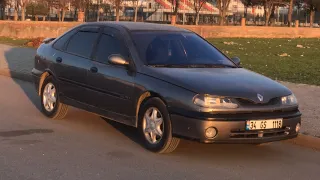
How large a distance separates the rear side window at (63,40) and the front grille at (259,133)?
141 inches

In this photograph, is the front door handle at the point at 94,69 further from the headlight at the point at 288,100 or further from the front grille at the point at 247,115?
the headlight at the point at 288,100

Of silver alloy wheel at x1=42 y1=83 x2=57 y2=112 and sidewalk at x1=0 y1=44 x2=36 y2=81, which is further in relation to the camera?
sidewalk at x1=0 y1=44 x2=36 y2=81

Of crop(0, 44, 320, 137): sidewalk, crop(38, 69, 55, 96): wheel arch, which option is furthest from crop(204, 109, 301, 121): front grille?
crop(38, 69, 55, 96): wheel arch

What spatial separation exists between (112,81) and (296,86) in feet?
22.0

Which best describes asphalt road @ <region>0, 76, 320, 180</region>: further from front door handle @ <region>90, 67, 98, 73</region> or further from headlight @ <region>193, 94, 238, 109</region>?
front door handle @ <region>90, 67, 98, 73</region>

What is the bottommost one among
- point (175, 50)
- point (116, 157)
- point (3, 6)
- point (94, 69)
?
point (116, 157)

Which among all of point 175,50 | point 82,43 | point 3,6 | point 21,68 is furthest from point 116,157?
point 3,6

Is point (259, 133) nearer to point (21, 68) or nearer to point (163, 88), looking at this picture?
point (163, 88)

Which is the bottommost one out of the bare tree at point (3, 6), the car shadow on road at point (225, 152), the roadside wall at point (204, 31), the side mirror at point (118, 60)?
the car shadow on road at point (225, 152)

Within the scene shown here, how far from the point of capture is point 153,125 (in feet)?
24.4

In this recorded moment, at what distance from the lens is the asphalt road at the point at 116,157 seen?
21.2ft

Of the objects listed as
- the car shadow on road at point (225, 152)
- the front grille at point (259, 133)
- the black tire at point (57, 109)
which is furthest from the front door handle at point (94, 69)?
the front grille at point (259, 133)

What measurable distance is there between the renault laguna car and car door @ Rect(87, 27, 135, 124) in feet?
0.04

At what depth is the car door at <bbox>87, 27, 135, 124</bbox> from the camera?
7.81 m
